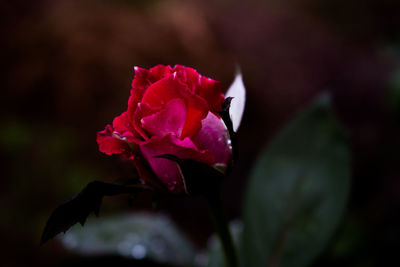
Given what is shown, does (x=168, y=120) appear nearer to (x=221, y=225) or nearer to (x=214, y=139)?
(x=214, y=139)

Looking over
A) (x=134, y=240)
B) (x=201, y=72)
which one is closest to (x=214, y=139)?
(x=134, y=240)

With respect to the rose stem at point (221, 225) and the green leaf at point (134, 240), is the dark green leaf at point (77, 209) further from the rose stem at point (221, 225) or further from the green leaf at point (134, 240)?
the green leaf at point (134, 240)

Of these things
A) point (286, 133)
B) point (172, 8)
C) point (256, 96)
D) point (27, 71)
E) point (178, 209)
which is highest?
point (172, 8)

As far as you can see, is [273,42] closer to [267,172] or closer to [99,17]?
[99,17]

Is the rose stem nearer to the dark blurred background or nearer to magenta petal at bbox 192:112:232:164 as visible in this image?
magenta petal at bbox 192:112:232:164

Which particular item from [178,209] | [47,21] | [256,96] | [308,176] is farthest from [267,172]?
[47,21]
